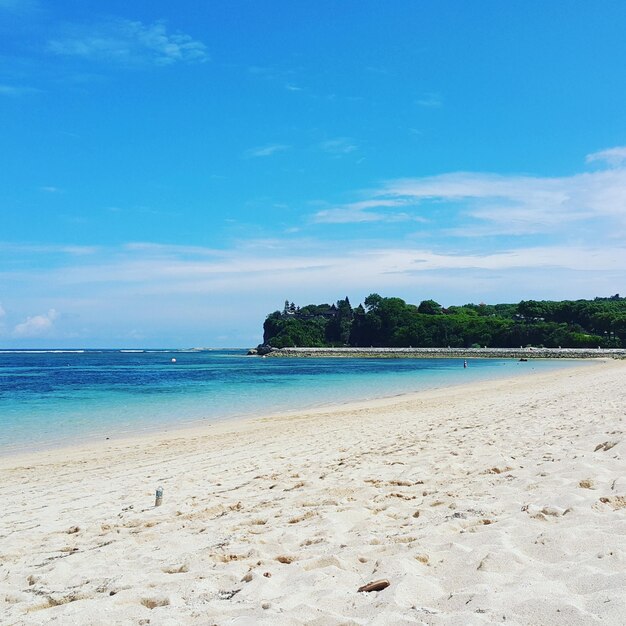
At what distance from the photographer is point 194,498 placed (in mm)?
7020

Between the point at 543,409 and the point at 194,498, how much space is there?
A: 35.0 ft

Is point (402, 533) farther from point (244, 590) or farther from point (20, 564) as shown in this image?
point (20, 564)

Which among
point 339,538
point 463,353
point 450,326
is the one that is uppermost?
point 450,326

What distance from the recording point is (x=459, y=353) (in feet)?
367

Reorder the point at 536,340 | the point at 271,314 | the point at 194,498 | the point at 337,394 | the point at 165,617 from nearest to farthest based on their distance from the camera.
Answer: the point at 165,617 → the point at 194,498 → the point at 337,394 → the point at 536,340 → the point at 271,314

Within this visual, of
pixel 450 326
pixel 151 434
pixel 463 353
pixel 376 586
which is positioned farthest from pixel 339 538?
pixel 450 326

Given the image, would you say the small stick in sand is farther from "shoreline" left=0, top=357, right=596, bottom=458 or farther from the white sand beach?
"shoreline" left=0, top=357, right=596, bottom=458

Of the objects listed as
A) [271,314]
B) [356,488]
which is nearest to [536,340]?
[271,314]

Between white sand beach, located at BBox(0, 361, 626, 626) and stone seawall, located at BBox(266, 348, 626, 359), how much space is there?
3418 inches

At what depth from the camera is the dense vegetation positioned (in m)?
114

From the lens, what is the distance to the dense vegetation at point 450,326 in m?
114

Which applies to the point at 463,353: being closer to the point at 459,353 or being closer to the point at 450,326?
the point at 459,353

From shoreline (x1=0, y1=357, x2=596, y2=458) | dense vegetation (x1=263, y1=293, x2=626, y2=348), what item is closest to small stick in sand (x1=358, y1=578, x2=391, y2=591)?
shoreline (x1=0, y1=357, x2=596, y2=458)

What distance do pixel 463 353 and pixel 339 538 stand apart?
11103 centimetres
